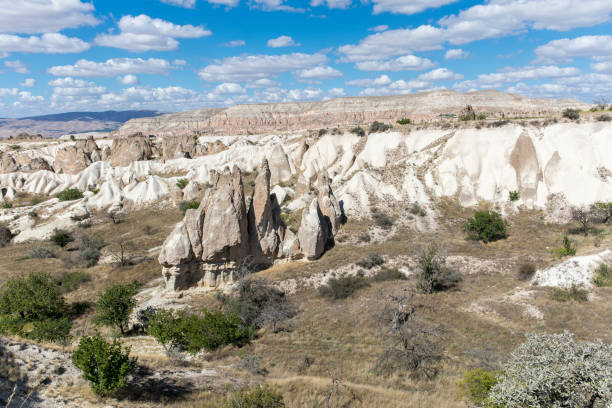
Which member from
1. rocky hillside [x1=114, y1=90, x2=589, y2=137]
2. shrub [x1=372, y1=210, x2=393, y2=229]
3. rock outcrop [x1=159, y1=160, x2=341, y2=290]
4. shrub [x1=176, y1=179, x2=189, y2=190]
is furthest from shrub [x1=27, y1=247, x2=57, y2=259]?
rocky hillside [x1=114, y1=90, x2=589, y2=137]

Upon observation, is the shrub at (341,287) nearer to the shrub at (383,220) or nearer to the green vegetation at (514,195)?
the shrub at (383,220)

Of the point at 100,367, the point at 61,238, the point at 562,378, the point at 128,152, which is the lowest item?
the point at 61,238

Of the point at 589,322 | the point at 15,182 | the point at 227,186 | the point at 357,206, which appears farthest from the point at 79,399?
the point at 15,182

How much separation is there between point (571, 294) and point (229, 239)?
A: 20.6 meters

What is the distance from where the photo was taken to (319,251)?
2753 centimetres

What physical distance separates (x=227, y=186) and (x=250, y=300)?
8.48 meters

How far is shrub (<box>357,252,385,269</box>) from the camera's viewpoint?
84.2 feet

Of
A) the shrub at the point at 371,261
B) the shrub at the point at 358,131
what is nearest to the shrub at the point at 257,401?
the shrub at the point at 371,261

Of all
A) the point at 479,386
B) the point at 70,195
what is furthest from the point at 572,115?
the point at 70,195

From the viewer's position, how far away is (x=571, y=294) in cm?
1878

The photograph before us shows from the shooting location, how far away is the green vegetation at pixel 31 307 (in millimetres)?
19281

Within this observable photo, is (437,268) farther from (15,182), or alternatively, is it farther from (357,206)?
(15,182)

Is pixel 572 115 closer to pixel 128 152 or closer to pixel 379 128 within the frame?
pixel 379 128

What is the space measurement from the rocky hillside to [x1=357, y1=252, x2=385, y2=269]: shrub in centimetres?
9888
